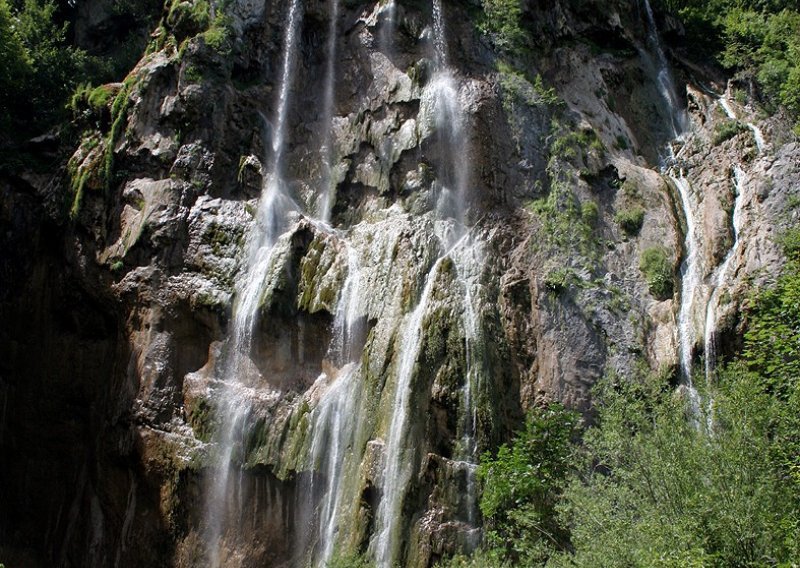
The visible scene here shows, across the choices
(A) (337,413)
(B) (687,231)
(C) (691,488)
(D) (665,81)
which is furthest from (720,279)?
(D) (665,81)

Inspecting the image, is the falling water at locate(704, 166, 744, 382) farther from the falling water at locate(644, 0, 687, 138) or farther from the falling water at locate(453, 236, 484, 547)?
the falling water at locate(453, 236, 484, 547)

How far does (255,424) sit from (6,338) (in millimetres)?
8534

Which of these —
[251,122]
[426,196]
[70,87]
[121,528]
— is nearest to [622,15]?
[426,196]

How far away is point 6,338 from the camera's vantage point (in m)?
19.8

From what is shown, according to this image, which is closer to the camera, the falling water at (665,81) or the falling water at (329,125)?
the falling water at (329,125)

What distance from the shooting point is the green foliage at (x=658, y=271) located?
53.8ft

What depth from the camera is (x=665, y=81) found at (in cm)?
2208

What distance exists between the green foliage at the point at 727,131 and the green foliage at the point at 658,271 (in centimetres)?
406

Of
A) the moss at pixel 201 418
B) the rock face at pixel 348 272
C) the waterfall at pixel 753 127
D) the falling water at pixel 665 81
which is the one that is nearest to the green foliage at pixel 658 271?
the rock face at pixel 348 272

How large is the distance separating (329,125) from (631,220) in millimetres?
8587

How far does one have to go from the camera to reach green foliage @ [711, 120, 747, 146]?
18984mm

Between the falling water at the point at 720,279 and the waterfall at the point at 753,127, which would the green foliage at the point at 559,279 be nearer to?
the falling water at the point at 720,279

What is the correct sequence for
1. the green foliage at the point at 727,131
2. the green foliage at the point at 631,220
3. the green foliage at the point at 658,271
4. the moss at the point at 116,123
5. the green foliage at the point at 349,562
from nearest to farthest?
the green foliage at the point at 349,562, the green foliage at the point at 658,271, the green foliage at the point at 631,220, the green foliage at the point at 727,131, the moss at the point at 116,123

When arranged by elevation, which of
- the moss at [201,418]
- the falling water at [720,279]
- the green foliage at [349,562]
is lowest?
the green foliage at [349,562]
